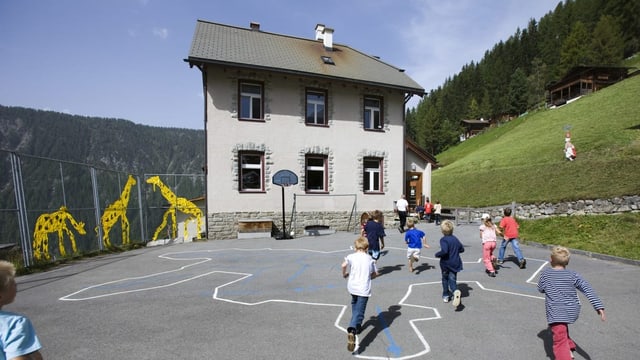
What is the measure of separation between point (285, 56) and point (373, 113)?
20.6 feet

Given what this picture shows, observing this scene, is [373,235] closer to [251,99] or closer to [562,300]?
[562,300]

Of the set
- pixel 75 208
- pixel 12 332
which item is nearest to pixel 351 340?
pixel 12 332

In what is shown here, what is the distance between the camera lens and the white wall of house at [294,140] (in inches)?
642

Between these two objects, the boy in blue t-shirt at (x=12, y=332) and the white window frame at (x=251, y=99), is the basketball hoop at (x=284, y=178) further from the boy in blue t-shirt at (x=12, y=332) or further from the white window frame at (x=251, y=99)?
the boy in blue t-shirt at (x=12, y=332)

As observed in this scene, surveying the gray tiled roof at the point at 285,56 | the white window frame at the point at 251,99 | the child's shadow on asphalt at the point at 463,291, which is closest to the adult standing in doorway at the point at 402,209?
the gray tiled roof at the point at 285,56

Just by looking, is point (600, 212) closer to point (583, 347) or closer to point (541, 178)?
point (541, 178)

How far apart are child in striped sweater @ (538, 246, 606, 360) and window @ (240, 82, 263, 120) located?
15.1 m

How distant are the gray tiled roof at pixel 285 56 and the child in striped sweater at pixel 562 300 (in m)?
15.4

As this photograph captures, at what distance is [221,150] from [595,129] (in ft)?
120

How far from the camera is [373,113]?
19.8m

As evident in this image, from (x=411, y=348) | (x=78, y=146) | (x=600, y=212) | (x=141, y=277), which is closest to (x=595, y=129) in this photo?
(x=600, y=212)

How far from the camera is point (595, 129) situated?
32188mm

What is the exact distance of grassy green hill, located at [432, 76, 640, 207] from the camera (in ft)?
67.1

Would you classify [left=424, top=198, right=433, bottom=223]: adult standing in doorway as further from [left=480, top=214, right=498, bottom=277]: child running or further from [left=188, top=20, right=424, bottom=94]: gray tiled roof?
[left=480, top=214, right=498, bottom=277]: child running
